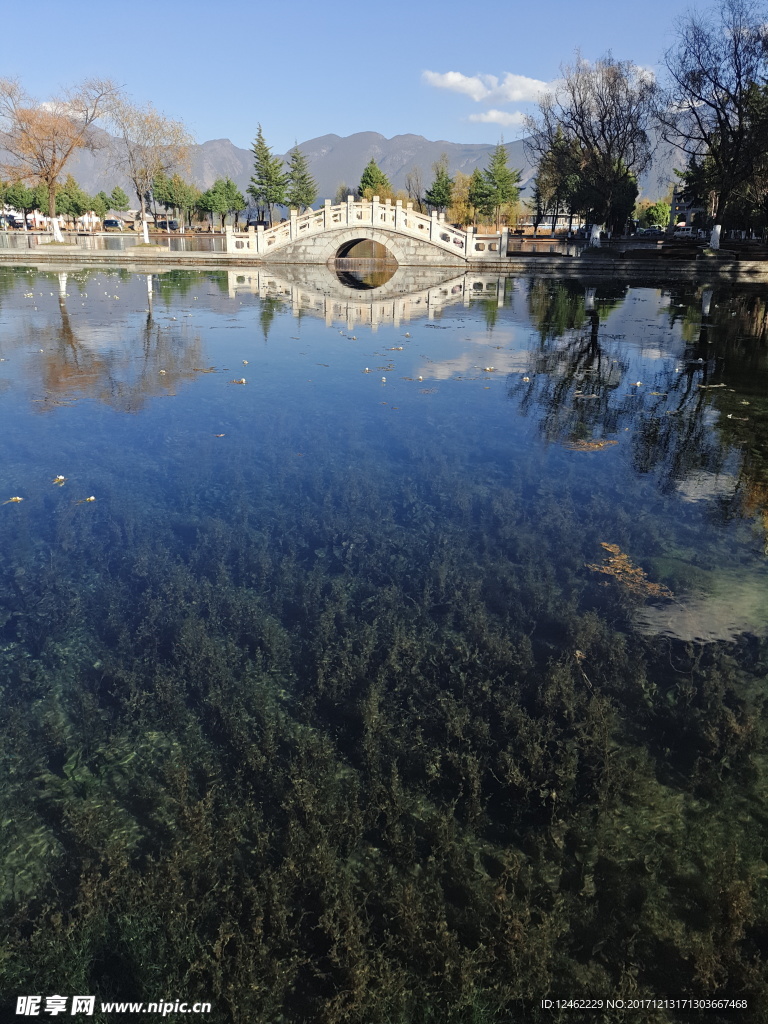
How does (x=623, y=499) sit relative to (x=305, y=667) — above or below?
above

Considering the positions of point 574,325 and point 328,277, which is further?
point 328,277

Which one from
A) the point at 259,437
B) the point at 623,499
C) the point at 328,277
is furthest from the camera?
the point at 328,277

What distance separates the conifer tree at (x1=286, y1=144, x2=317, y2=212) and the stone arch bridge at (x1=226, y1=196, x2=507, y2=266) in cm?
3579

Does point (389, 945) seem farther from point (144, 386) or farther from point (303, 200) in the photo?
point (303, 200)

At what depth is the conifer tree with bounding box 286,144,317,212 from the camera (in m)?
74.8

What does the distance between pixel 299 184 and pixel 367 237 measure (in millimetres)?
41280

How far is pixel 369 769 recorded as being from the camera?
11.3 ft

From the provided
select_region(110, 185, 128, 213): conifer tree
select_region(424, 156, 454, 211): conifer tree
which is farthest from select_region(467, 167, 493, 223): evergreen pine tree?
select_region(110, 185, 128, 213): conifer tree

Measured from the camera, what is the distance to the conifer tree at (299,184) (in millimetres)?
74750

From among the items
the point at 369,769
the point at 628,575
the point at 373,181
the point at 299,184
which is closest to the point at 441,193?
the point at 373,181

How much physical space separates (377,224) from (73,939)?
139 feet

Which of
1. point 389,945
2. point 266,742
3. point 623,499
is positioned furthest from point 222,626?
point 623,499

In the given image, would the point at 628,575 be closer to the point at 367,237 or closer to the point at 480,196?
the point at 367,237

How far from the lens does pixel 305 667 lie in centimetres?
418
